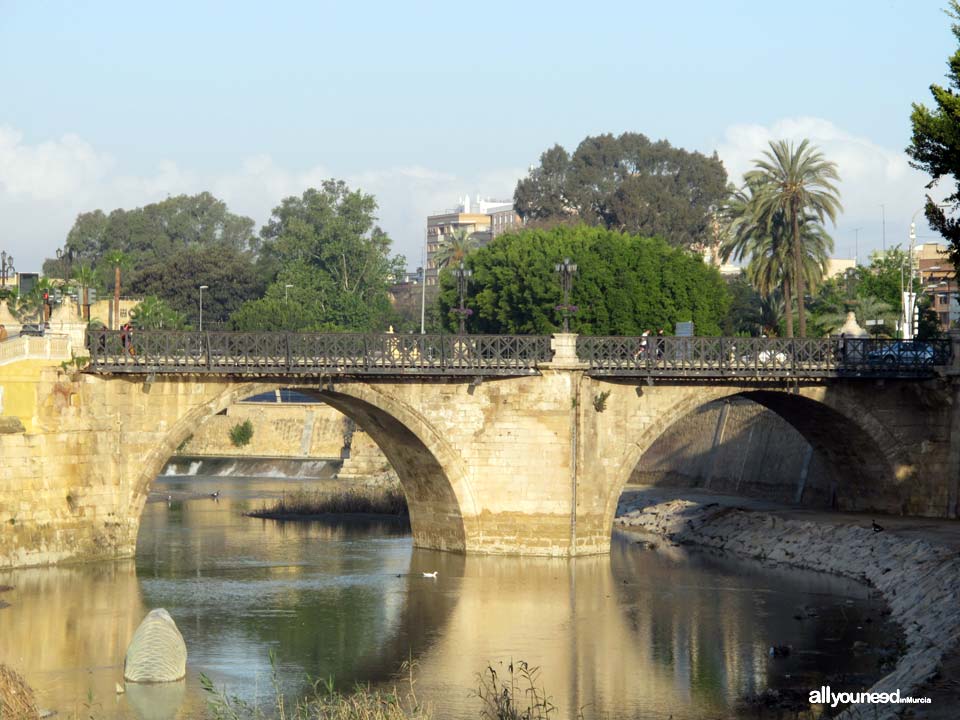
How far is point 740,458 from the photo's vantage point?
62781mm

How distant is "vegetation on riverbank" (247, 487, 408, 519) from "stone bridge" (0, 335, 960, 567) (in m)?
10.6

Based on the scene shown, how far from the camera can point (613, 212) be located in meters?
120

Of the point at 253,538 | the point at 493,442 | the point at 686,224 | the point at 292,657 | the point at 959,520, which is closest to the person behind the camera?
the point at 292,657

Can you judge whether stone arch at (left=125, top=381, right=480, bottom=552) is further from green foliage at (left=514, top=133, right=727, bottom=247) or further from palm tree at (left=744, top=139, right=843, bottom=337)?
green foliage at (left=514, top=133, right=727, bottom=247)

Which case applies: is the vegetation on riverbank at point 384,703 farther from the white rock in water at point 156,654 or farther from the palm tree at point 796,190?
the palm tree at point 796,190

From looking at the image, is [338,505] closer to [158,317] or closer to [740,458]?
[740,458]

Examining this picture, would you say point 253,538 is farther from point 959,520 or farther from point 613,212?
point 613,212

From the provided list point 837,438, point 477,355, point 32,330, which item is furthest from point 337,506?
point 837,438

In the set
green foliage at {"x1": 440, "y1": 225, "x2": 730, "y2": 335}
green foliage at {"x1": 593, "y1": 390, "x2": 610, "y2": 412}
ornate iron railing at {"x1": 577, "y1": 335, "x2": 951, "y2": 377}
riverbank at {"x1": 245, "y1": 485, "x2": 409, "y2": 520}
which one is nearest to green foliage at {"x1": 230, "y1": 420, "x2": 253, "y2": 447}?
green foliage at {"x1": 440, "y1": 225, "x2": 730, "y2": 335}

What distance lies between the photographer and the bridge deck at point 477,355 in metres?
43.2

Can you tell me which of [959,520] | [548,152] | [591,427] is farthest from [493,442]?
[548,152]

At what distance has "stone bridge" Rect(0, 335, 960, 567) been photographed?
139 feet

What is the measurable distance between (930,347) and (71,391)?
3001 cm

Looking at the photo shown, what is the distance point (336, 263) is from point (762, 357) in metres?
73.8
